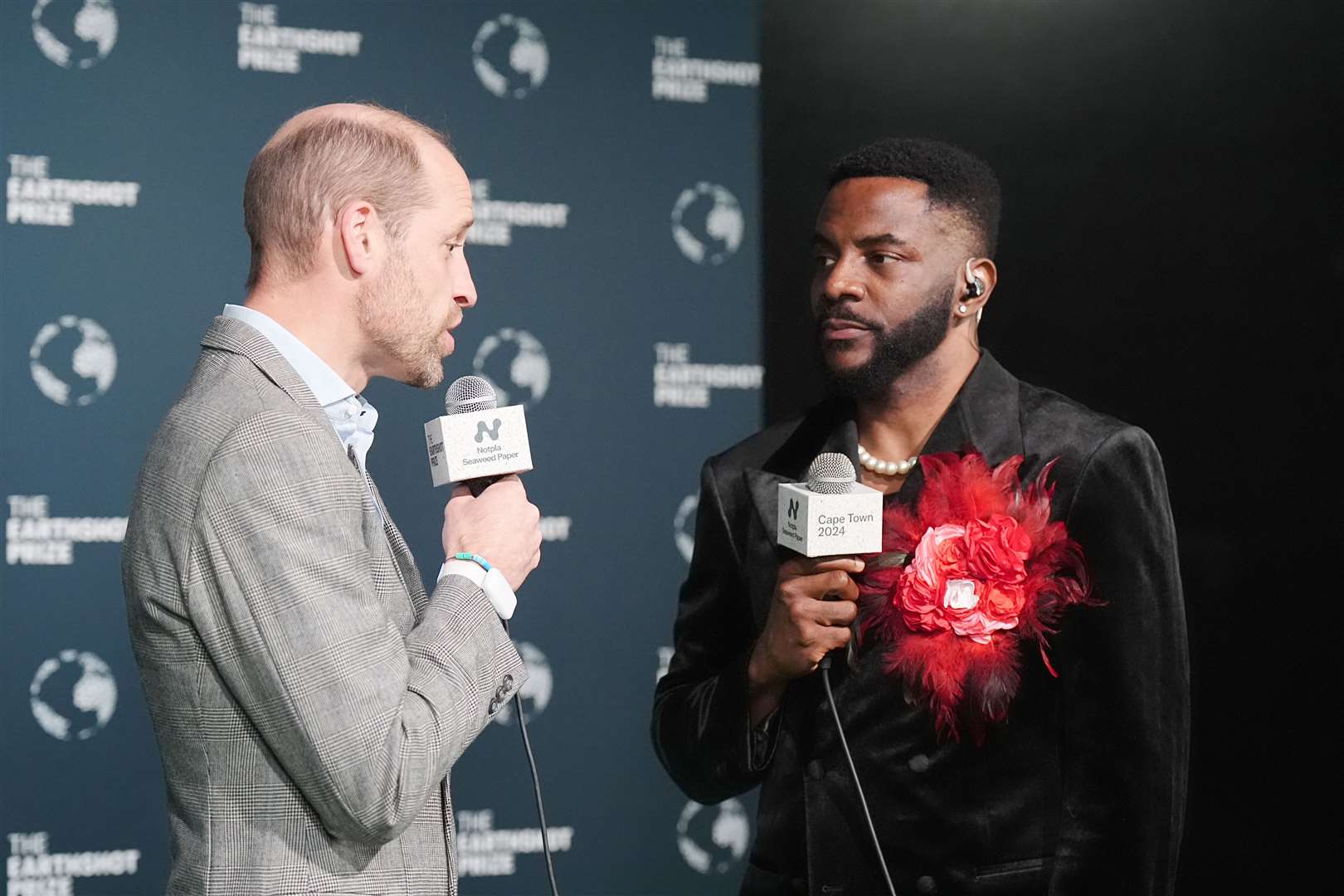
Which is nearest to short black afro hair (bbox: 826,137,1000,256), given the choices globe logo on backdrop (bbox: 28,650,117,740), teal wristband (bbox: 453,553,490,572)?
teal wristband (bbox: 453,553,490,572)

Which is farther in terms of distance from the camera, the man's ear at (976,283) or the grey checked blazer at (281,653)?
the man's ear at (976,283)

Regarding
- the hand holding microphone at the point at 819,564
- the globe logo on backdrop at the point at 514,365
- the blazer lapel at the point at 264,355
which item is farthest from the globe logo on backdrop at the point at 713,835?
the blazer lapel at the point at 264,355

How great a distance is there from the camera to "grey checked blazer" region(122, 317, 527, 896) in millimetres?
1248

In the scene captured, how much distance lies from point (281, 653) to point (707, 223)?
2155 mm

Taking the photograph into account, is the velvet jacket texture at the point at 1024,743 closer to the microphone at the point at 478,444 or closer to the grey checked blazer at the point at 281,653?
the microphone at the point at 478,444

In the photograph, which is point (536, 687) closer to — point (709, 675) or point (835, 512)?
point (709, 675)

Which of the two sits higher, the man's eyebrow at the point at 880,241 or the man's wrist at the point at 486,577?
the man's eyebrow at the point at 880,241

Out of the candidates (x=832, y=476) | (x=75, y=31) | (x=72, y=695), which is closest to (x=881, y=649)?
(x=832, y=476)

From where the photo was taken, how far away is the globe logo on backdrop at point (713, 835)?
10.4 ft

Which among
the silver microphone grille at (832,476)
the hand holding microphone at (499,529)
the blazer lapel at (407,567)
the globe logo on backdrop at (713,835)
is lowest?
the globe logo on backdrop at (713,835)

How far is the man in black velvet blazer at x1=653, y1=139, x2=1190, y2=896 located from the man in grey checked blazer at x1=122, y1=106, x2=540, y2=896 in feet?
1.54

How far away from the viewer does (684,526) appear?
10.4 ft

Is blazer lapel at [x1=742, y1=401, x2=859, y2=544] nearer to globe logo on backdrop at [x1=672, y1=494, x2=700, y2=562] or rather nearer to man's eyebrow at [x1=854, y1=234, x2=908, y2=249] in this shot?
man's eyebrow at [x1=854, y1=234, x2=908, y2=249]

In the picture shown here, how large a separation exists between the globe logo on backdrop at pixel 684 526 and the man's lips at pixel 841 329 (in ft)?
4.23
